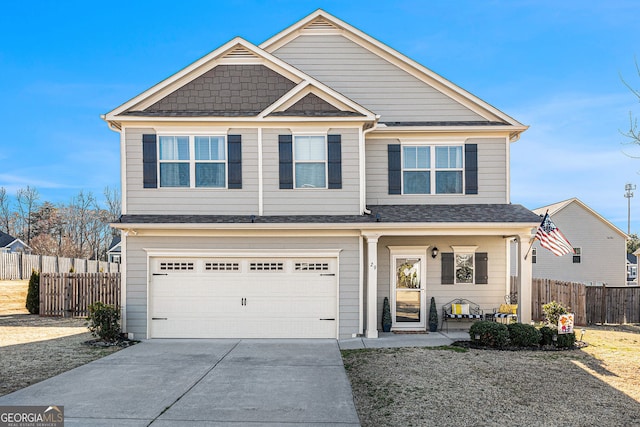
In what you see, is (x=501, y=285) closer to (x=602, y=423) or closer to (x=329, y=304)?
(x=329, y=304)

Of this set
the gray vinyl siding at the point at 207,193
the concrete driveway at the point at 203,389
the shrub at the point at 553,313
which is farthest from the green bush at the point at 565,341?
the gray vinyl siding at the point at 207,193

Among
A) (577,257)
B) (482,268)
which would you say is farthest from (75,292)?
(577,257)

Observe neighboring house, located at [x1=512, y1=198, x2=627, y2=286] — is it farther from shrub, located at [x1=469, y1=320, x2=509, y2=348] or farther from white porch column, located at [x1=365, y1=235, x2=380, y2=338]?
white porch column, located at [x1=365, y1=235, x2=380, y2=338]

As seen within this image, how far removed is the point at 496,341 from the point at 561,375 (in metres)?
2.30

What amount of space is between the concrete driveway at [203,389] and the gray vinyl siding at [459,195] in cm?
485

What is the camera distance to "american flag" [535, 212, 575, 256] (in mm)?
11711

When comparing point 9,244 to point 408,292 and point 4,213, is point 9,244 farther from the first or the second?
point 408,292

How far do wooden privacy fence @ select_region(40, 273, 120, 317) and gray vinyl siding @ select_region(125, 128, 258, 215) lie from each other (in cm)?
759

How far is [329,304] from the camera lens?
12477mm

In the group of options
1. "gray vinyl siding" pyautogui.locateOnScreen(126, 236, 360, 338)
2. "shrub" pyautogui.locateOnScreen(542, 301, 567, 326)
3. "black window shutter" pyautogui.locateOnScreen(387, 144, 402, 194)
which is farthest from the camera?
"black window shutter" pyautogui.locateOnScreen(387, 144, 402, 194)

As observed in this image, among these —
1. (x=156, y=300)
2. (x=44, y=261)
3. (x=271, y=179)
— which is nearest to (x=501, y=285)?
(x=271, y=179)

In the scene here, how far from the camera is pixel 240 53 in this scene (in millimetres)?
13047

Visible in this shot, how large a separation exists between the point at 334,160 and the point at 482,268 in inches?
214

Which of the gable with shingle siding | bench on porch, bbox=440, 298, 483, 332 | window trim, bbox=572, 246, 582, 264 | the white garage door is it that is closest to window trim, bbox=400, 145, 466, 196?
bench on porch, bbox=440, 298, 483, 332
